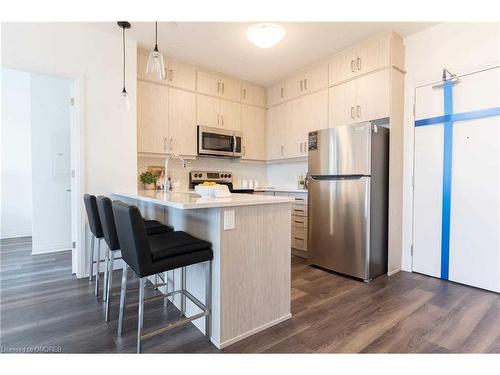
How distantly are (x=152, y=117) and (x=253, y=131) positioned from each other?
1653 mm

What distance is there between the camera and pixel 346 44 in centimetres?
310

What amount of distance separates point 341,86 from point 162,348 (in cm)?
327

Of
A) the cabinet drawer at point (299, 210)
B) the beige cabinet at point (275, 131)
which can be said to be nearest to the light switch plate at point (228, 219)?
the cabinet drawer at point (299, 210)

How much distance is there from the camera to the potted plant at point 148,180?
3393 mm

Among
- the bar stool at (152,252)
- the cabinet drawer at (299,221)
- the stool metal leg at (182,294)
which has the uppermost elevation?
the bar stool at (152,252)

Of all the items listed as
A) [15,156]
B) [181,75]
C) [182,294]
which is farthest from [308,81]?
[15,156]

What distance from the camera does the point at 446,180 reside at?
2.72 m

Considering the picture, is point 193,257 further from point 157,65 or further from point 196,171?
point 196,171

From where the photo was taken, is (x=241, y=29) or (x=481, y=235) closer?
(x=481, y=235)

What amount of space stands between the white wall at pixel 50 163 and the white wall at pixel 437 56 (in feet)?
14.5

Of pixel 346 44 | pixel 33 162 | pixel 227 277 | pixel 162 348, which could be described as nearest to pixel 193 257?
pixel 227 277

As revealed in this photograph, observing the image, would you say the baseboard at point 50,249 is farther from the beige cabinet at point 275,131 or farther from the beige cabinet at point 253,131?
the beige cabinet at point 275,131

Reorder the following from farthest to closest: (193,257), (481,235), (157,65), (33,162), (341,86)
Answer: (33,162)
(341,86)
(481,235)
(157,65)
(193,257)

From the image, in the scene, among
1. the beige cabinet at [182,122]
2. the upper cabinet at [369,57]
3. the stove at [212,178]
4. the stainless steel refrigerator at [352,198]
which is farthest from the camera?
the stove at [212,178]
